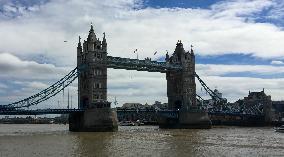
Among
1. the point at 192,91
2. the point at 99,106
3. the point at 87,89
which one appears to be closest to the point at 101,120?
the point at 99,106

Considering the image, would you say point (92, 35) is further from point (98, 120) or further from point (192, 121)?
point (192, 121)

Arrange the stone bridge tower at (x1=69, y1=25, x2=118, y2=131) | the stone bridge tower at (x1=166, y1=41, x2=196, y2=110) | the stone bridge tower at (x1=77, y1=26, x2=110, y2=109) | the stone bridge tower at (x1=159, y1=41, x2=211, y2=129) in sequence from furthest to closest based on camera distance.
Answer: the stone bridge tower at (x1=166, y1=41, x2=196, y2=110), the stone bridge tower at (x1=159, y1=41, x2=211, y2=129), the stone bridge tower at (x1=77, y1=26, x2=110, y2=109), the stone bridge tower at (x1=69, y1=25, x2=118, y2=131)

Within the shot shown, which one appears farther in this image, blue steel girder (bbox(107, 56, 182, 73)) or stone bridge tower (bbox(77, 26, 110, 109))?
blue steel girder (bbox(107, 56, 182, 73))

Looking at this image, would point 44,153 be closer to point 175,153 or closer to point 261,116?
point 175,153

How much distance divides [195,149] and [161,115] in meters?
83.0

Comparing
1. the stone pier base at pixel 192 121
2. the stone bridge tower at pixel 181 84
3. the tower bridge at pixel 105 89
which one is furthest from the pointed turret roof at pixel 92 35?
the stone pier base at pixel 192 121

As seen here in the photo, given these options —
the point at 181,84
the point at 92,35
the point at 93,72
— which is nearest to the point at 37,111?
the point at 93,72

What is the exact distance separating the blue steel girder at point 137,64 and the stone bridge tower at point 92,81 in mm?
3656

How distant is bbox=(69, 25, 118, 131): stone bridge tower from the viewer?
117113 millimetres

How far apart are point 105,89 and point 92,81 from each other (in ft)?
13.0

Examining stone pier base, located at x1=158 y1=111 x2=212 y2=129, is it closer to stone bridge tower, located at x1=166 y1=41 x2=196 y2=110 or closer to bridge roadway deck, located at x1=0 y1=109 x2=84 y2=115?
stone bridge tower, located at x1=166 y1=41 x2=196 y2=110

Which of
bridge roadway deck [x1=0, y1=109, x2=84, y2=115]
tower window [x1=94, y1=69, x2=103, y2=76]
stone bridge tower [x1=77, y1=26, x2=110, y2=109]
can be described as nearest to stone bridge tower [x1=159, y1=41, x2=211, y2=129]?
stone bridge tower [x1=77, y1=26, x2=110, y2=109]

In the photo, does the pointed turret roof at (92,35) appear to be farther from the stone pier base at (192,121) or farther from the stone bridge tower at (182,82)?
the stone bridge tower at (182,82)

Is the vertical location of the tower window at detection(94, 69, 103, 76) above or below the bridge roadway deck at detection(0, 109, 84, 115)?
above
